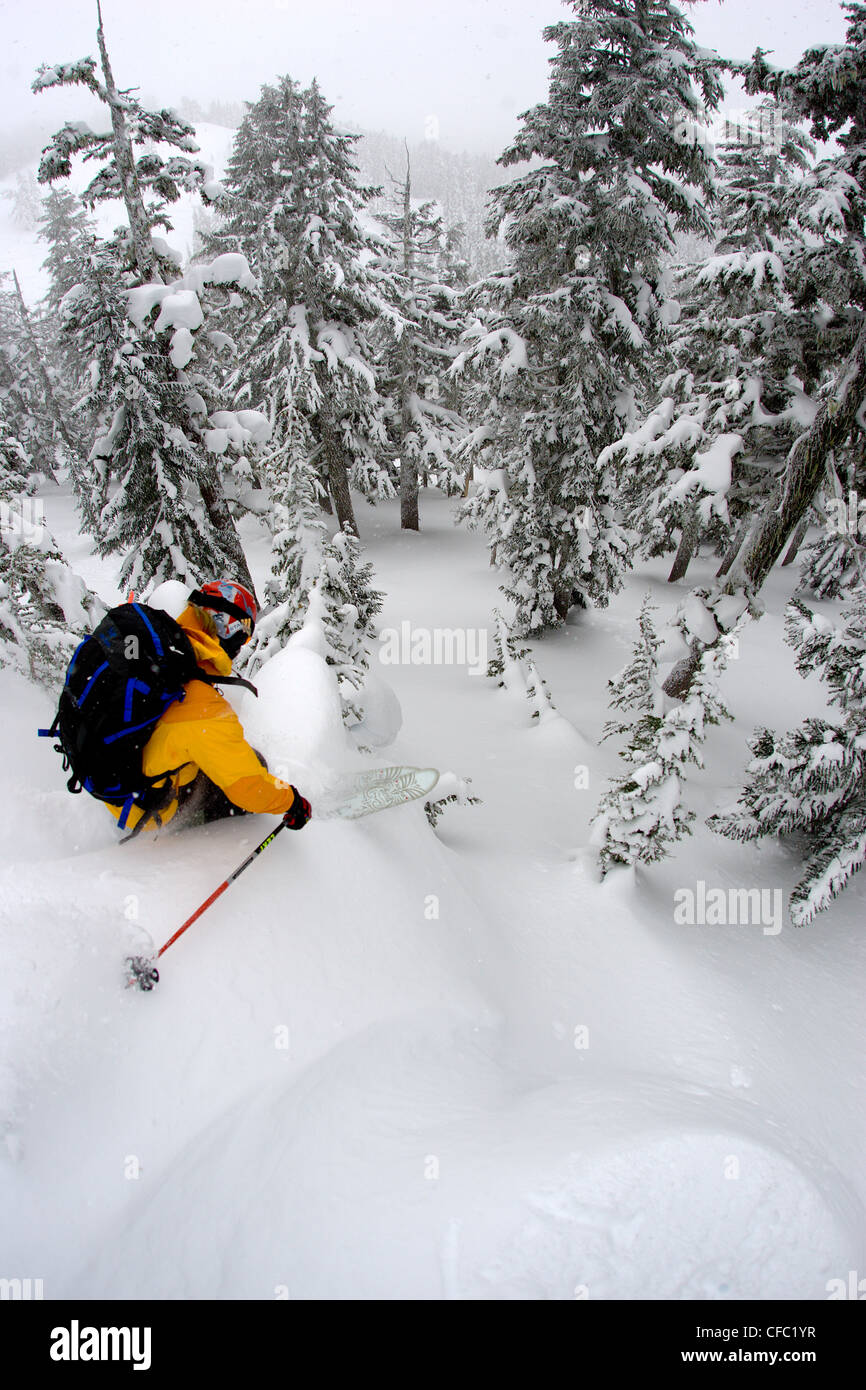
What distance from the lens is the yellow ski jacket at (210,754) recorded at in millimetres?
3574

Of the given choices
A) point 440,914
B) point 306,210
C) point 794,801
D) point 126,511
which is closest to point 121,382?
point 126,511

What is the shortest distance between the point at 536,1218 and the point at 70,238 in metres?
47.6

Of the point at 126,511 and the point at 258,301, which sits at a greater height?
the point at 258,301

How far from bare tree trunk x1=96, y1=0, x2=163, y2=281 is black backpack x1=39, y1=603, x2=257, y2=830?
1078 cm

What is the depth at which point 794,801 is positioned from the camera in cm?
785

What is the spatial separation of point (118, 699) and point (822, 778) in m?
7.77

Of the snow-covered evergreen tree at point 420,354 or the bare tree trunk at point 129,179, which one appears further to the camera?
the snow-covered evergreen tree at point 420,354

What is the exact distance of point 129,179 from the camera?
1089 cm

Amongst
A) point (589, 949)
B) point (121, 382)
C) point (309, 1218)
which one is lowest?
point (589, 949)

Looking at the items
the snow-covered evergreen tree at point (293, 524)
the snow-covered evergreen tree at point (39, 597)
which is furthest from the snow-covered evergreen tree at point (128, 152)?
the snow-covered evergreen tree at point (39, 597)

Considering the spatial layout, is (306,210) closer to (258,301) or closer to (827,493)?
(258,301)

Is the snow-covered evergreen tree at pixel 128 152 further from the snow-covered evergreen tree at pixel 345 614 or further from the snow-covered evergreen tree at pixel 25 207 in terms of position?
the snow-covered evergreen tree at pixel 25 207

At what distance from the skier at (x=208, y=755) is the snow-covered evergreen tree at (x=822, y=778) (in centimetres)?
632

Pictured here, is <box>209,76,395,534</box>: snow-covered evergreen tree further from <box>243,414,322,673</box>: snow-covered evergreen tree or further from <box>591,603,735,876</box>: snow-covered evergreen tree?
<box>591,603,735,876</box>: snow-covered evergreen tree
